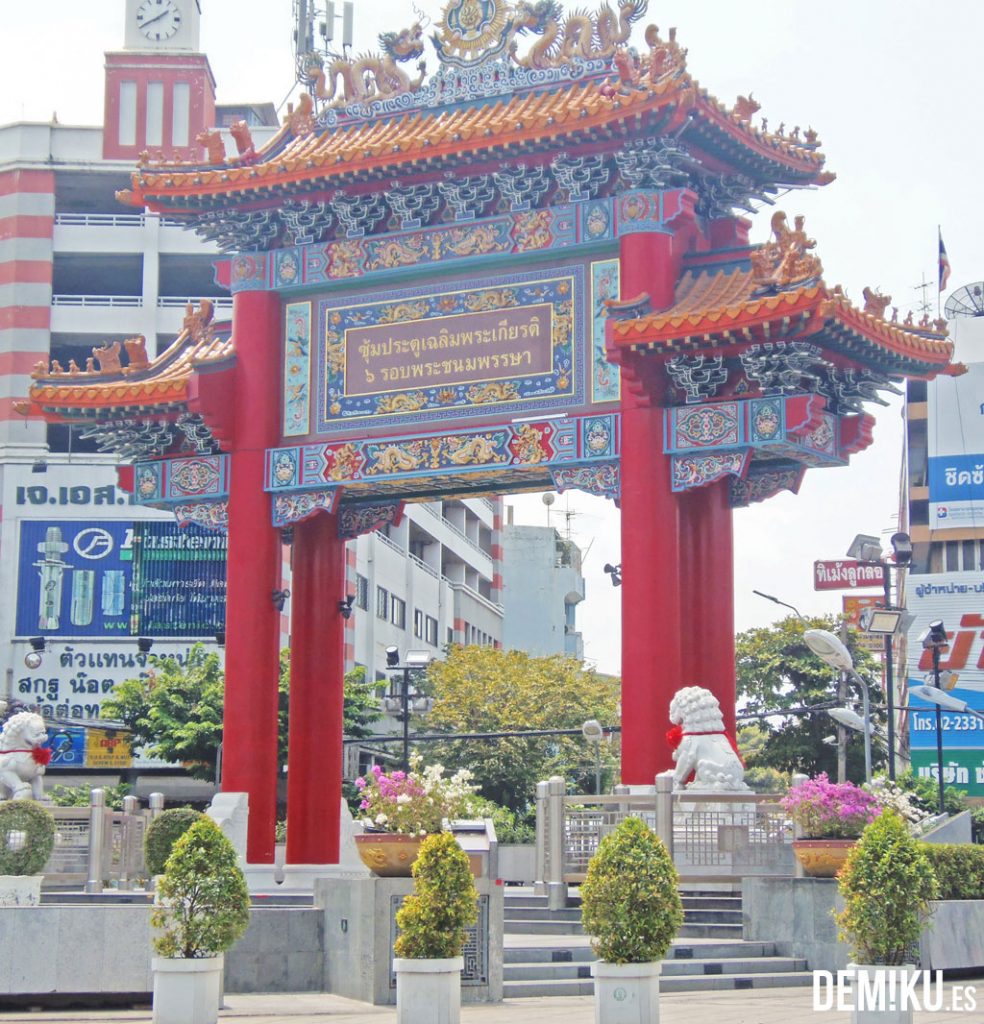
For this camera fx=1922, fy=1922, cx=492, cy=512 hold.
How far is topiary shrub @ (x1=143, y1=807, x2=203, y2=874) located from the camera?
980 inches

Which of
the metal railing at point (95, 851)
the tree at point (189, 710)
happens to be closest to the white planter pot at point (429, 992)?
the metal railing at point (95, 851)

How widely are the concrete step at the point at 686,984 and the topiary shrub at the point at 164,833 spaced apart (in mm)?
5694

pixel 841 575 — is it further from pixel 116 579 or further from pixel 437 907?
pixel 437 907

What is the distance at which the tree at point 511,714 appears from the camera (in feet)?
193

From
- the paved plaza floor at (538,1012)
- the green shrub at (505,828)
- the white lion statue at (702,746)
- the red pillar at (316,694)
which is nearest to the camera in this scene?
the paved plaza floor at (538,1012)

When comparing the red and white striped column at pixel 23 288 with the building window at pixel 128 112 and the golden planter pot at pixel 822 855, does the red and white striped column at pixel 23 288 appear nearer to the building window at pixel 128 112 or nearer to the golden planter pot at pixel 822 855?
the building window at pixel 128 112

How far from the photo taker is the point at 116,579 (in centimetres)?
5725

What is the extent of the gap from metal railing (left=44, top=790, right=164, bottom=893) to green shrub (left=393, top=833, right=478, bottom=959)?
1020 centimetres

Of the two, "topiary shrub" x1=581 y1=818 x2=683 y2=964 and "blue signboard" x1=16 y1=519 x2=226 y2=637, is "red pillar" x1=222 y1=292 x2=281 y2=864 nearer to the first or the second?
"topiary shrub" x1=581 y1=818 x2=683 y2=964

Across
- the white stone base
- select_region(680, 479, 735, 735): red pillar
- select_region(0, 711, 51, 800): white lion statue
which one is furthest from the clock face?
select_region(680, 479, 735, 735): red pillar

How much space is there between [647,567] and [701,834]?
392cm

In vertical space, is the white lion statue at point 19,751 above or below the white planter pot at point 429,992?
above

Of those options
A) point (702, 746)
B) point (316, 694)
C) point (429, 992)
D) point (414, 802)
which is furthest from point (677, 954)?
point (316, 694)

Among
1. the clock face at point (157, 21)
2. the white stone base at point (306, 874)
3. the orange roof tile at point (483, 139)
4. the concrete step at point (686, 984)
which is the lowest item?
the concrete step at point (686, 984)
